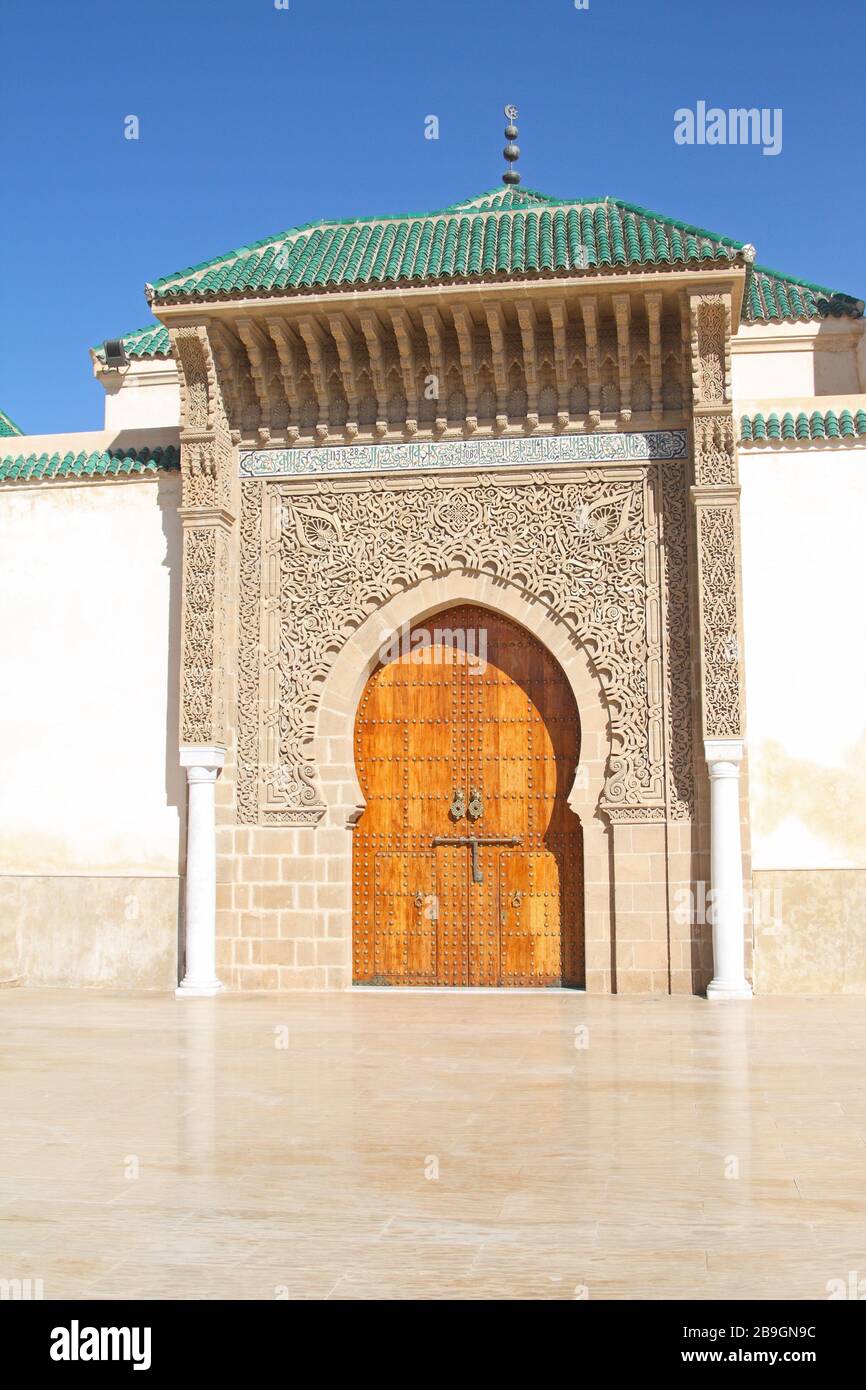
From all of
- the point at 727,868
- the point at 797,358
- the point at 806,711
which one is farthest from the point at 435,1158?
the point at 797,358

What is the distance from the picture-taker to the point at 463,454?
28.2 ft

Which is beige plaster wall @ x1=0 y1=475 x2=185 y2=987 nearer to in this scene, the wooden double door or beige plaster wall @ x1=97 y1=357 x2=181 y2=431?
the wooden double door

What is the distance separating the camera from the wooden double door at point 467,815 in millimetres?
8328

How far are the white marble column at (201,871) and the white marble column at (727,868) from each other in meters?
2.94

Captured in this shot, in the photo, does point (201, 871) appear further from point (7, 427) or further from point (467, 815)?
point (7, 427)

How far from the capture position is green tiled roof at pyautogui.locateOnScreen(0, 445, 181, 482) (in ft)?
29.0

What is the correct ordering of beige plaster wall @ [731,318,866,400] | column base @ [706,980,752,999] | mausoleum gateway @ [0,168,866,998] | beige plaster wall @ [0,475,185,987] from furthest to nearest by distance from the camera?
1. beige plaster wall @ [731,318,866,400]
2. beige plaster wall @ [0,475,185,987]
3. mausoleum gateway @ [0,168,866,998]
4. column base @ [706,980,752,999]

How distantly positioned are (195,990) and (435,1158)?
4563 millimetres

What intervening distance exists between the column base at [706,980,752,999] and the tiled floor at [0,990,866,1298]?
2.68ft

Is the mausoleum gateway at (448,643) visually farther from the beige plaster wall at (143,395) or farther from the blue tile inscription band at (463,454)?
the beige plaster wall at (143,395)

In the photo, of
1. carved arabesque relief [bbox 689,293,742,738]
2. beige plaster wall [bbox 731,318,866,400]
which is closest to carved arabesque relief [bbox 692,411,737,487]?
carved arabesque relief [bbox 689,293,742,738]

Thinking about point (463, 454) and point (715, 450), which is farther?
point (463, 454)

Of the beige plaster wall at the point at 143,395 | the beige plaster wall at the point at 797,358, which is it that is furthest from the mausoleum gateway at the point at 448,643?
the beige plaster wall at the point at 143,395

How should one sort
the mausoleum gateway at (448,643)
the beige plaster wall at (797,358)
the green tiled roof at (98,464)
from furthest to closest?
the beige plaster wall at (797,358), the green tiled roof at (98,464), the mausoleum gateway at (448,643)
